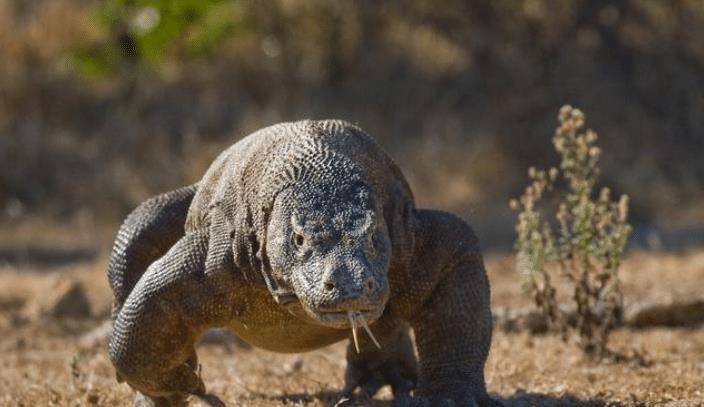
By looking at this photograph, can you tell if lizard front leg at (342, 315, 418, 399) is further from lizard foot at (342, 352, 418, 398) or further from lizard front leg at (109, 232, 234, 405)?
lizard front leg at (109, 232, 234, 405)

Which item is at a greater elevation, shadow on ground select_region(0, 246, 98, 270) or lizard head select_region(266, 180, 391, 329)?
lizard head select_region(266, 180, 391, 329)

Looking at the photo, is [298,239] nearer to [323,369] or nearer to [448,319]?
[448,319]

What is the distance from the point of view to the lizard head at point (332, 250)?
3123mm

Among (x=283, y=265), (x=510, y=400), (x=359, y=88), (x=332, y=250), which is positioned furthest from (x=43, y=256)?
(x=332, y=250)

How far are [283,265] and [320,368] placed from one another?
8.76 ft

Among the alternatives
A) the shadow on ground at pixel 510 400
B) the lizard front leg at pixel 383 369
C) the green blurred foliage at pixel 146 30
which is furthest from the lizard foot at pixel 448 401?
the green blurred foliage at pixel 146 30

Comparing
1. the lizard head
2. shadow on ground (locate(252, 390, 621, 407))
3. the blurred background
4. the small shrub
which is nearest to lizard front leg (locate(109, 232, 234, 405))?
the lizard head

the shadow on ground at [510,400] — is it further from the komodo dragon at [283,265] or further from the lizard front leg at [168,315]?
the lizard front leg at [168,315]

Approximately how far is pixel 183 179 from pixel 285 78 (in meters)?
2.44

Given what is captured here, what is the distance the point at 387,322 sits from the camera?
161 inches

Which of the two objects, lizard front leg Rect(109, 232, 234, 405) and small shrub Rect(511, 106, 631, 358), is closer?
lizard front leg Rect(109, 232, 234, 405)

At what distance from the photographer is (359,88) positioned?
15.5 metres

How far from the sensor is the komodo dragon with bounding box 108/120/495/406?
3.46 meters

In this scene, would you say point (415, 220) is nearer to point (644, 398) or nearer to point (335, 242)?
point (335, 242)
